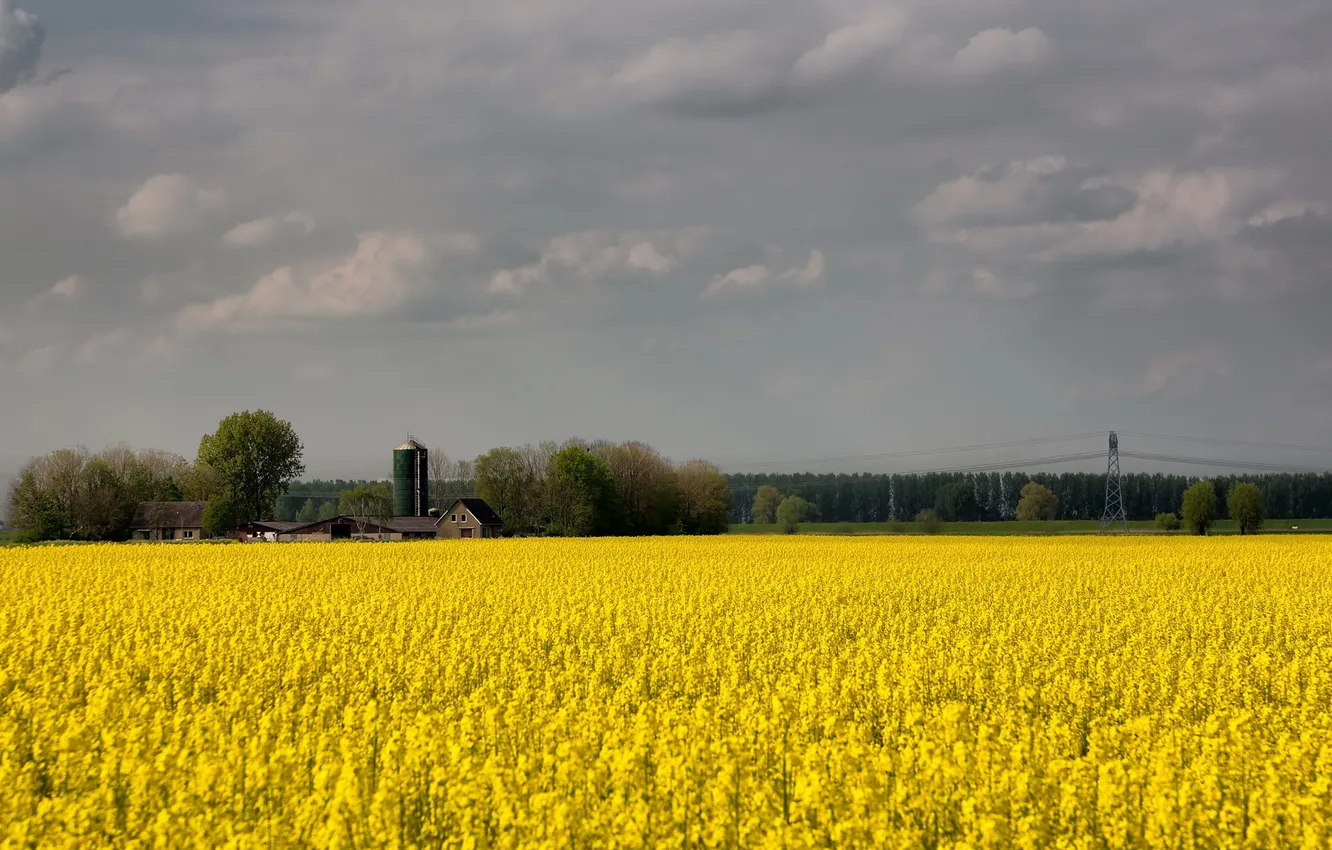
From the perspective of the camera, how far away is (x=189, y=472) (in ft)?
401

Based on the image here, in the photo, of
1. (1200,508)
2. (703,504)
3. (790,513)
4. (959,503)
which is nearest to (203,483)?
(703,504)

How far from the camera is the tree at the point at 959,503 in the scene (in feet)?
611

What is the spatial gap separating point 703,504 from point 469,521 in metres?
24.6

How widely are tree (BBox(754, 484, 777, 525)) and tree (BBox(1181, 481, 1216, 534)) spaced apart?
8289 centimetres

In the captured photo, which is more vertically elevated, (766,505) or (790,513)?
(766,505)

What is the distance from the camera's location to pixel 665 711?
10023mm

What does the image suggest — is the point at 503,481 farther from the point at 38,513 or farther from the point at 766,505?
the point at 766,505

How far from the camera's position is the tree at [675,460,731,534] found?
111688 millimetres

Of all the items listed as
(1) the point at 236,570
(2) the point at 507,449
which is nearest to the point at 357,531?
(2) the point at 507,449

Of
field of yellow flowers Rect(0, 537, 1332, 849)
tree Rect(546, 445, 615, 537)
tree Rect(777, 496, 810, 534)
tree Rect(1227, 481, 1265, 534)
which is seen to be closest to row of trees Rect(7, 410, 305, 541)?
tree Rect(546, 445, 615, 537)

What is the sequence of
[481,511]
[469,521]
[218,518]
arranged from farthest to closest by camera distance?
[218,518] < [481,511] < [469,521]

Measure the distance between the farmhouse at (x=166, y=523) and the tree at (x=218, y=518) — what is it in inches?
95.5

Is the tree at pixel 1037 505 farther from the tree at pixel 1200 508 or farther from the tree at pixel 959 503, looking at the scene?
the tree at pixel 1200 508

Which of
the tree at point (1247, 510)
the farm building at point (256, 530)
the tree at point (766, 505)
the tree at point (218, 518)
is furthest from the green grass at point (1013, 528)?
the tree at point (218, 518)
